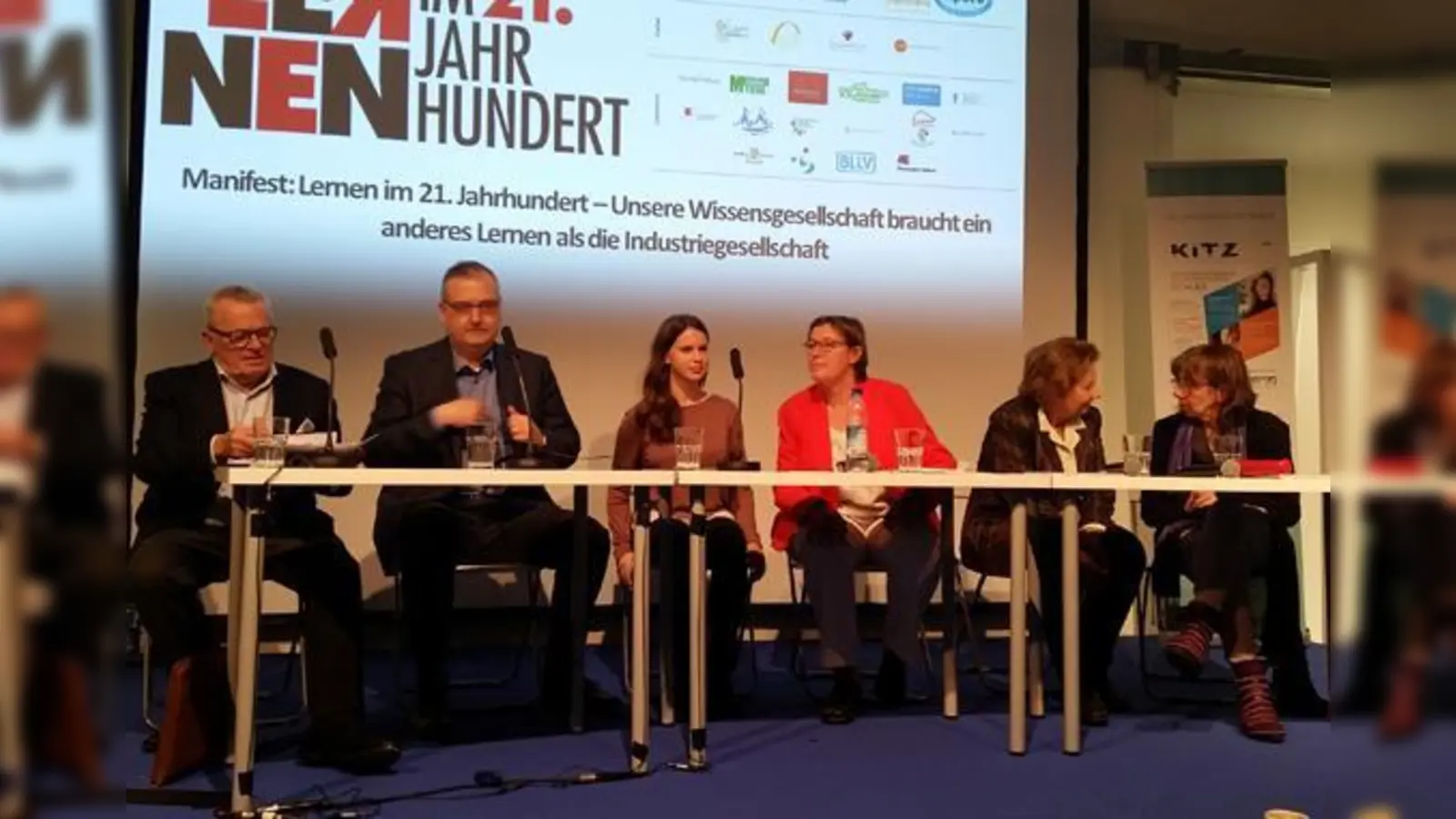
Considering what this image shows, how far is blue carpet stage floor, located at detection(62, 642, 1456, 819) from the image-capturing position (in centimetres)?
228

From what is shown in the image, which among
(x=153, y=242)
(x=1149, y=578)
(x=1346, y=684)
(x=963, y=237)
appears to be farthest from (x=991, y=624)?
(x=1346, y=684)

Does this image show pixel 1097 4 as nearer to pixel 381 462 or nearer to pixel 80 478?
pixel 381 462

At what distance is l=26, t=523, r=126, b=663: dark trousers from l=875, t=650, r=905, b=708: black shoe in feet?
9.70

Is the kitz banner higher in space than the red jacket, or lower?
higher

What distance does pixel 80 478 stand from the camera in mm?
436

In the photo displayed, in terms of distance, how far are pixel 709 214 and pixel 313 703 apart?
2189mm

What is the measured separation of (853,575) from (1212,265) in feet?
8.09

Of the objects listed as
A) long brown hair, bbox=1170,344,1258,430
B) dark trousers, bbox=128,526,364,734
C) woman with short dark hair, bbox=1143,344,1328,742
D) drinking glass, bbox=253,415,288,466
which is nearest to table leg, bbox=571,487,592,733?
dark trousers, bbox=128,526,364,734

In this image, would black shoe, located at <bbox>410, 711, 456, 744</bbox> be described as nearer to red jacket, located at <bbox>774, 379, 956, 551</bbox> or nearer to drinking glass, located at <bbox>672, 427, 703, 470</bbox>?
drinking glass, located at <bbox>672, 427, 703, 470</bbox>

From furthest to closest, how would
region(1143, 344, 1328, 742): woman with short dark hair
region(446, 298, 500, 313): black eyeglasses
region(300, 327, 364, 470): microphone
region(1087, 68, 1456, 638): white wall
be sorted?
1. region(1087, 68, 1456, 638): white wall
2. region(446, 298, 500, 313): black eyeglasses
3. region(1143, 344, 1328, 742): woman with short dark hair
4. region(300, 327, 364, 470): microphone

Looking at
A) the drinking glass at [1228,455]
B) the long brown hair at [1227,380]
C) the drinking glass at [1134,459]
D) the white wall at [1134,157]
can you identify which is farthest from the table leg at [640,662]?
the white wall at [1134,157]

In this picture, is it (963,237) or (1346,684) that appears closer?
(1346,684)

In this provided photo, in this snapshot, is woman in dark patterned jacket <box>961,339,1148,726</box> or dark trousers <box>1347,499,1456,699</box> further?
woman in dark patterned jacket <box>961,339,1148,726</box>

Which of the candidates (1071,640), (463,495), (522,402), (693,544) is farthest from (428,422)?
(1071,640)
